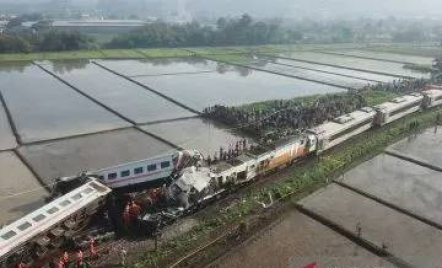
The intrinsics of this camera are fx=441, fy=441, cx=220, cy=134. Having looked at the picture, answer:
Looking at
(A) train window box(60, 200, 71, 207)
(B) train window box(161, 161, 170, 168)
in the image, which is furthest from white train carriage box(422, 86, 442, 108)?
(A) train window box(60, 200, 71, 207)

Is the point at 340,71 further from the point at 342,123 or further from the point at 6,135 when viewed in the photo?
the point at 6,135

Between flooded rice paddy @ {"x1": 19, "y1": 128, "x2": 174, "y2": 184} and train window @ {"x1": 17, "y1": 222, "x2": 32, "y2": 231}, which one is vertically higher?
train window @ {"x1": 17, "y1": 222, "x2": 32, "y2": 231}

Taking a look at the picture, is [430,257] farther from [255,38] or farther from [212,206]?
[255,38]

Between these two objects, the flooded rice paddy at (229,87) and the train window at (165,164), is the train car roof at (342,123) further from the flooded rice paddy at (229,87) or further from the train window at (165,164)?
the flooded rice paddy at (229,87)

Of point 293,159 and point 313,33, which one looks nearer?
point 293,159

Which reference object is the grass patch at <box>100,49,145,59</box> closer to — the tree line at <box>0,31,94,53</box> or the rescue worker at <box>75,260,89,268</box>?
the tree line at <box>0,31,94,53</box>

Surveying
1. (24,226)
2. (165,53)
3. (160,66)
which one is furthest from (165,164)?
(165,53)

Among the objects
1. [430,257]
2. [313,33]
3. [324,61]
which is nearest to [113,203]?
[430,257]

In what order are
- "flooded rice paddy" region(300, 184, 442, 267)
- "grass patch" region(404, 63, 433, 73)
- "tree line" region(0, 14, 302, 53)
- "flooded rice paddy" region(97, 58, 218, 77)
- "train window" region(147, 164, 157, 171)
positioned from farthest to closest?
"tree line" region(0, 14, 302, 53), "grass patch" region(404, 63, 433, 73), "flooded rice paddy" region(97, 58, 218, 77), "train window" region(147, 164, 157, 171), "flooded rice paddy" region(300, 184, 442, 267)
